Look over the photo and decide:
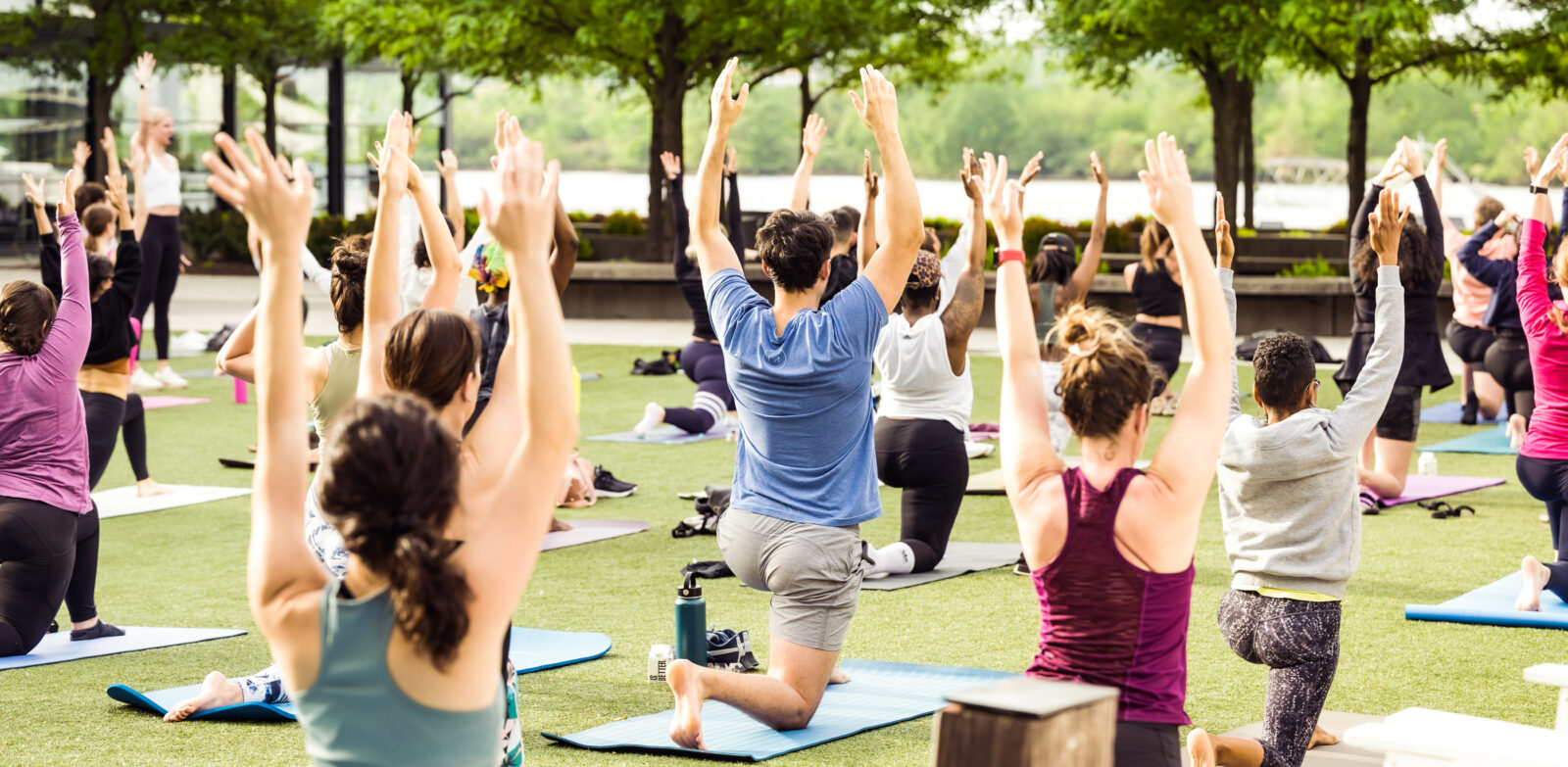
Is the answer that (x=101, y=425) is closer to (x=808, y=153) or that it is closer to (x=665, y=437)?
(x=808, y=153)

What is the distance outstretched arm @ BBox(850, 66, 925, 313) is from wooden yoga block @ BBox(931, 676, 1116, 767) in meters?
2.08

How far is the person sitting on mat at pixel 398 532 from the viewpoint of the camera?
2355mm

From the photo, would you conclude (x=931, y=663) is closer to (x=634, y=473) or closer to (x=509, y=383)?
(x=509, y=383)

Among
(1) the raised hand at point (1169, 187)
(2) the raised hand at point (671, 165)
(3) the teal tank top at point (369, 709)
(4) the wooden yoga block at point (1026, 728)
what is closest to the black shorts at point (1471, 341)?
(2) the raised hand at point (671, 165)

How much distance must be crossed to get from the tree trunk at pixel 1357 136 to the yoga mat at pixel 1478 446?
32.0 feet

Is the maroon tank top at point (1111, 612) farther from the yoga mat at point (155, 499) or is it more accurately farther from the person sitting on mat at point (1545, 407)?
the yoga mat at point (155, 499)

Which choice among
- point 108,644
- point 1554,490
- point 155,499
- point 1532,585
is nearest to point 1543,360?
point 1554,490

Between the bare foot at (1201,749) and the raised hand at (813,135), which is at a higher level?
the raised hand at (813,135)

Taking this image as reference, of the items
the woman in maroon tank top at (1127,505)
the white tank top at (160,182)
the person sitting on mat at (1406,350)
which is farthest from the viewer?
the white tank top at (160,182)

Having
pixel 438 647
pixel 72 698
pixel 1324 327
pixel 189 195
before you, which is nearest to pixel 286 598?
pixel 438 647

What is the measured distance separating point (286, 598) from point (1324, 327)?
62.5 ft

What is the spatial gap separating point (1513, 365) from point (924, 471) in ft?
18.7

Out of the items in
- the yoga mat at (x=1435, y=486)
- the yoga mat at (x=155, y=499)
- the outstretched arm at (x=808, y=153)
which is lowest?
the yoga mat at (x=155, y=499)

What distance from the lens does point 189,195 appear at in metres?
33.4
